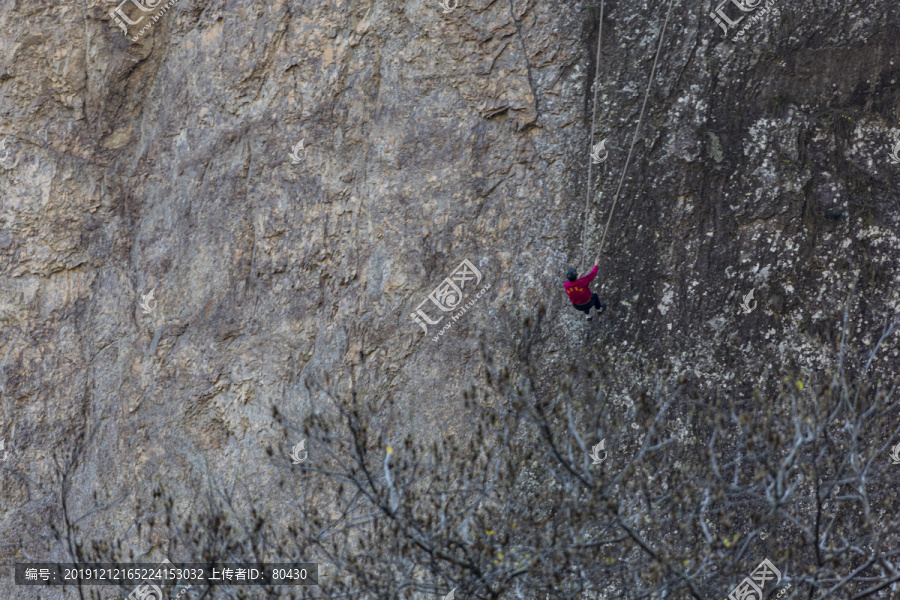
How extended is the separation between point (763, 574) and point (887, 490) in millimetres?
1516

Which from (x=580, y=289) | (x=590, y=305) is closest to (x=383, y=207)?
(x=590, y=305)

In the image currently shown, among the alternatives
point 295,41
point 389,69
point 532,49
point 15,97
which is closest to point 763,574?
point 532,49

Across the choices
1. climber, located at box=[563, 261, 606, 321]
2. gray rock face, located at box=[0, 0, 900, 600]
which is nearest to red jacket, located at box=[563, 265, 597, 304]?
climber, located at box=[563, 261, 606, 321]

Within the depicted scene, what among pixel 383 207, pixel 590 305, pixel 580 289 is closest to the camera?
pixel 580 289

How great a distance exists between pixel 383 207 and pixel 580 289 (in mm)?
3406

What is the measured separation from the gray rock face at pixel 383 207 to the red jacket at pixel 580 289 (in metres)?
1.29

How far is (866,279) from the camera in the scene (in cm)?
938

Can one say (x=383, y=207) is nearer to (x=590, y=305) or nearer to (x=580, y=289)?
(x=590, y=305)

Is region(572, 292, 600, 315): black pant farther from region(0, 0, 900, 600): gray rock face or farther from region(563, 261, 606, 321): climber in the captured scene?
region(0, 0, 900, 600): gray rock face

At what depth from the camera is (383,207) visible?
444 inches

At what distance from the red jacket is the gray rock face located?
1291 mm

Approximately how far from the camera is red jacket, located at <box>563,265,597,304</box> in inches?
349

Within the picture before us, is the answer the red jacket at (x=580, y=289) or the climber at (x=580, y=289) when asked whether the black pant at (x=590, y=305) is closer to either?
the climber at (x=580, y=289)

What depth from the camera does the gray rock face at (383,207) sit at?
9883mm
